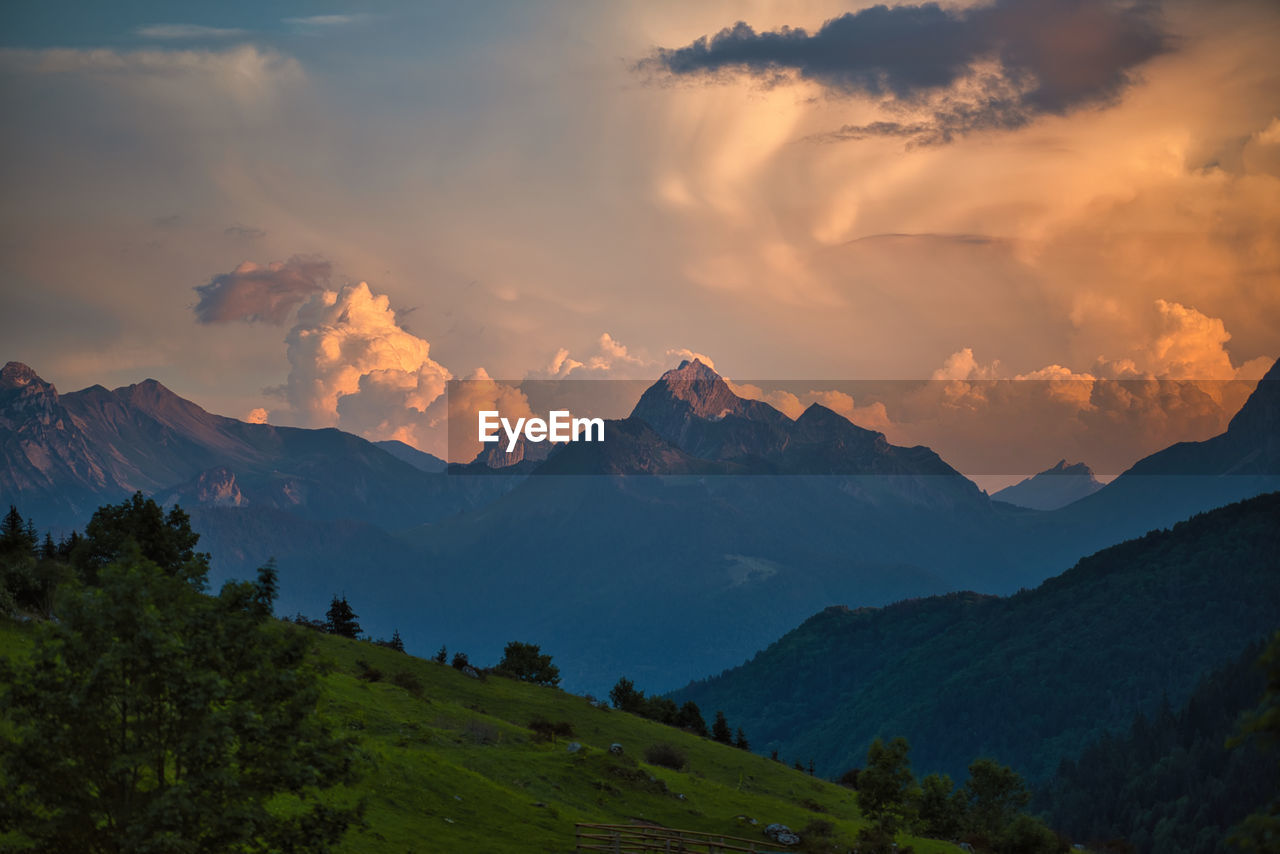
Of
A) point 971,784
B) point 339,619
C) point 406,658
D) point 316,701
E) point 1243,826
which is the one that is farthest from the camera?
point 339,619

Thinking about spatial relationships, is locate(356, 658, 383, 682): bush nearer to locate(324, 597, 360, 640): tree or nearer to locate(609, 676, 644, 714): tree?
locate(324, 597, 360, 640): tree

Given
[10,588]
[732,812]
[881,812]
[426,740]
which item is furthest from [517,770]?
[10,588]

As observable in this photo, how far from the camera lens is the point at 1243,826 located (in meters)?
23.2

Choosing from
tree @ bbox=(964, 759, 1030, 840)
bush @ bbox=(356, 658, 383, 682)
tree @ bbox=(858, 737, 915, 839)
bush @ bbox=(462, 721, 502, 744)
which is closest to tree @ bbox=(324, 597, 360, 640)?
bush @ bbox=(356, 658, 383, 682)

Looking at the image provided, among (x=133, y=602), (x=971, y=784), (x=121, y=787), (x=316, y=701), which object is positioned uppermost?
(x=133, y=602)

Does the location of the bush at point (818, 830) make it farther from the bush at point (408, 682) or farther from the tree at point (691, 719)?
the tree at point (691, 719)

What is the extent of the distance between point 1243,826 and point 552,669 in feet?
431

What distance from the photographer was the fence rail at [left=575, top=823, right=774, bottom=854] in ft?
195

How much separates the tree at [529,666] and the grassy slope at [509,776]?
1041 inches

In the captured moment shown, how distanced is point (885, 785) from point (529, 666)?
268 ft

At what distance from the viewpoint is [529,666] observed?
14725 centimetres

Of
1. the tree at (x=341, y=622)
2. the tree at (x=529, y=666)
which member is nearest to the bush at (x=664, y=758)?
the tree at (x=529, y=666)

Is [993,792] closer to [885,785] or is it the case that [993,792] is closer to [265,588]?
[885,785]

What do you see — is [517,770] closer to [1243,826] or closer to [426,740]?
[426,740]
